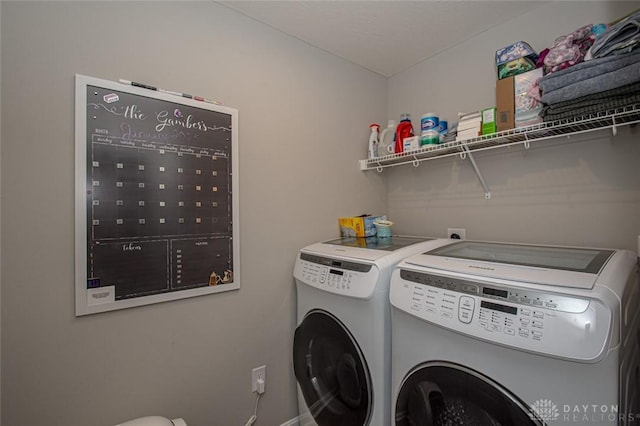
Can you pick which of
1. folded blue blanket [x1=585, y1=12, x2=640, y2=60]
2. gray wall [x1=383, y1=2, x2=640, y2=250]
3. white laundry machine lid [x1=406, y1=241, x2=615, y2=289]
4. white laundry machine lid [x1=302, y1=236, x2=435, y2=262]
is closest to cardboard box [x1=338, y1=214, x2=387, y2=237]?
white laundry machine lid [x1=302, y1=236, x2=435, y2=262]

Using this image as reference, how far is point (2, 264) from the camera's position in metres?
0.96

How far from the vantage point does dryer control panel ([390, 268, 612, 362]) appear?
0.69 m

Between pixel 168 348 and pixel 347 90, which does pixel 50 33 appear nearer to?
pixel 168 348

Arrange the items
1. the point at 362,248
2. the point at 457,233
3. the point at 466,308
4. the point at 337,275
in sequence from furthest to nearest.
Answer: the point at 457,233 → the point at 362,248 → the point at 337,275 → the point at 466,308

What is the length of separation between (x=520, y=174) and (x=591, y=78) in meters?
0.57

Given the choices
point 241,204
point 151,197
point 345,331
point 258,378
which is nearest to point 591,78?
point 345,331

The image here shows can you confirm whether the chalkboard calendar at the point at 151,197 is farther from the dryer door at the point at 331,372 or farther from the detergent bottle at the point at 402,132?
the detergent bottle at the point at 402,132

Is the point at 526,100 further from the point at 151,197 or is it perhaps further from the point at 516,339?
the point at 151,197

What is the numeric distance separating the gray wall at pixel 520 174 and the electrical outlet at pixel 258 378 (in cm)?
133

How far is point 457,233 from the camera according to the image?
178 cm

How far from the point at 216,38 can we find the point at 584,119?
5.40ft

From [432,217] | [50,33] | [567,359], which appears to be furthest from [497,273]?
[50,33]

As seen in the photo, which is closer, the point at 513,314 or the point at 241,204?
the point at 513,314

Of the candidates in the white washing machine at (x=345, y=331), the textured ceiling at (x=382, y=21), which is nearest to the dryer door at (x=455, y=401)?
the white washing machine at (x=345, y=331)
